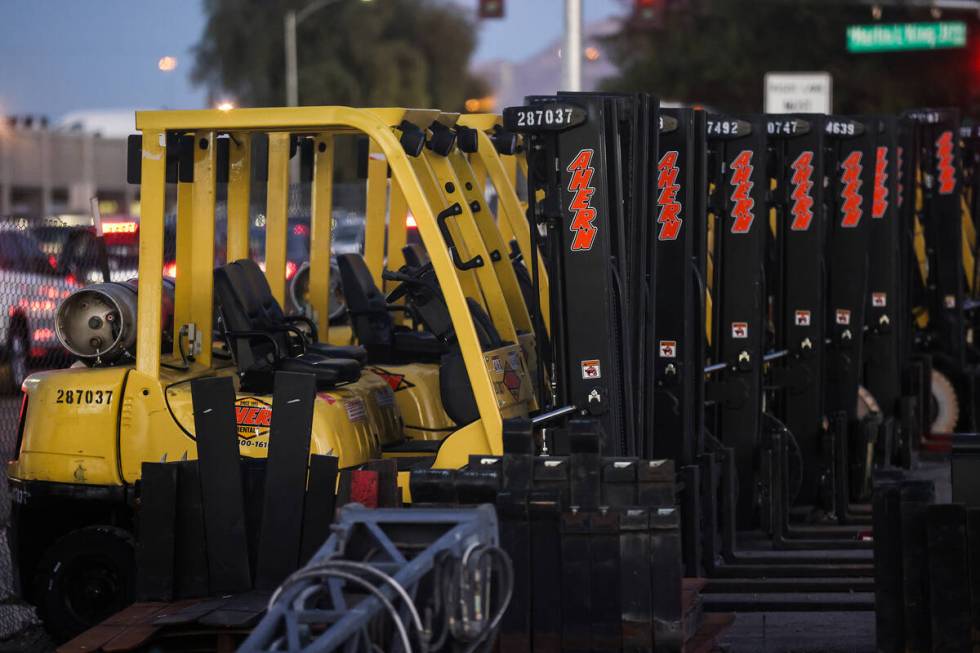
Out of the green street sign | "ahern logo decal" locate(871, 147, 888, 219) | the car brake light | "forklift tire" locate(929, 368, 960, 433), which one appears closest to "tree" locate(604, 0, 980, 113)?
the green street sign

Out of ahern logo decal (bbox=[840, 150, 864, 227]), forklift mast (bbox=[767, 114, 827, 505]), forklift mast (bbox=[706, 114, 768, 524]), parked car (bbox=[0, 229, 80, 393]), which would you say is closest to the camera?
forklift mast (bbox=[706, 114, 768, 524])

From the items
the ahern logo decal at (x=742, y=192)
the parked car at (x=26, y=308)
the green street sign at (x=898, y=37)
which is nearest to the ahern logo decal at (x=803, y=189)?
the ahern logo decal at (x=742, y=192)

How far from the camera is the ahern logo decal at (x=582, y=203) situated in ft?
27.6

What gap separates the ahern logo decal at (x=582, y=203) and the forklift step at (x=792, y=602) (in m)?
2.03

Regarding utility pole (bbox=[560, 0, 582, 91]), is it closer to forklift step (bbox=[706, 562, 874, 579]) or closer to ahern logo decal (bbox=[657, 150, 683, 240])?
ahern logo decal (bbox=[657, 150, 683, 240])

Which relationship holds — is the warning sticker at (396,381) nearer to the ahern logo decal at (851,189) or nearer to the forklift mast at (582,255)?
the forklift mast at (582,255)

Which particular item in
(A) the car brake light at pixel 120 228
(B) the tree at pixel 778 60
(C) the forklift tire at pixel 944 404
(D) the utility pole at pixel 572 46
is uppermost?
(B) the tree at pixel 778 60

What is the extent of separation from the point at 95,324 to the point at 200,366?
0.56 metres

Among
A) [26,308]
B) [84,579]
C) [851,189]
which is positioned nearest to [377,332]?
[84,579]

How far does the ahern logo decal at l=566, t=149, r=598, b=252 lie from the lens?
8.40 meters

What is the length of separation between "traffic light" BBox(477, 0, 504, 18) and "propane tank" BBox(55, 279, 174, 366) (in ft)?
61.7

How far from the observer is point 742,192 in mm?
11062

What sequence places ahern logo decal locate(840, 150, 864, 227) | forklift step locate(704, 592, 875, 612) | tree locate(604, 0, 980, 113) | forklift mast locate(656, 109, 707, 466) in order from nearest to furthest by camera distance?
forklift step locate(704, 592, 875, 612) → forklift mast locate(656, 109, 707, 466) → ahern logo decal locate(840, 150, 864, 227) → tree locate(604, 0, 980, 113)

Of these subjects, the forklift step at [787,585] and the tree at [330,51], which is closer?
the forklift step at [787,585]
